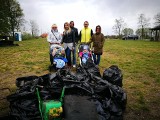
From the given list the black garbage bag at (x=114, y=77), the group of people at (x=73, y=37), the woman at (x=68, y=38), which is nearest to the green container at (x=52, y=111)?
the black garbage bag at (x=114, y=77)

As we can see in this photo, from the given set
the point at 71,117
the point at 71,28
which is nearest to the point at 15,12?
the point at 71,28

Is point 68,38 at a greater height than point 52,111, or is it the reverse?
point 68,38

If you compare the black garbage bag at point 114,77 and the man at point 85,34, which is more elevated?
the man at point 85,34

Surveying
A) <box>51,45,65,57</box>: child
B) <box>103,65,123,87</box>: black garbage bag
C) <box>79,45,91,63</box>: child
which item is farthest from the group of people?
<box>103,65,123,87</box>: black garbage bag

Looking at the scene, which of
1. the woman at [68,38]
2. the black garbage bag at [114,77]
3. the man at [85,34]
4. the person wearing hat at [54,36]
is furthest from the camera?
the man at [85,34]

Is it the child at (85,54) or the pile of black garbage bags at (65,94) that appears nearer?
the pile of black garbage bags at (65,94)

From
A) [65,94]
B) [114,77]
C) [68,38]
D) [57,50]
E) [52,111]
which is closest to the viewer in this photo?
[52,111]

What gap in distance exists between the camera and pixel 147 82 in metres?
6.13

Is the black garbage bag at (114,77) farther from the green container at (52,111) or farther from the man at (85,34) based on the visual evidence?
the man at (85,34)

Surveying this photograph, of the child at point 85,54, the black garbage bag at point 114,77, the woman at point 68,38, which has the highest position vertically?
the woman at point 68,38

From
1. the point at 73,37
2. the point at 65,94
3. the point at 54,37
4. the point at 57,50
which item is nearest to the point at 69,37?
the point at 73,37

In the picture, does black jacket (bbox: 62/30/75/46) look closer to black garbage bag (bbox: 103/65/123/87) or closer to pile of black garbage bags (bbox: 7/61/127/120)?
black garbage bag (bbox: 103/65/123/87)

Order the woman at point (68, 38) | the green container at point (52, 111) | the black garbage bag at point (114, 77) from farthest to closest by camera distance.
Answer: the woman at point (68, 38), the black garbage bag at point (114, 77), the green container at point (52, 111)

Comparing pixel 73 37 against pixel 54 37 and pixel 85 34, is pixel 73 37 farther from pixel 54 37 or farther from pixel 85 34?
pixel 54 37
